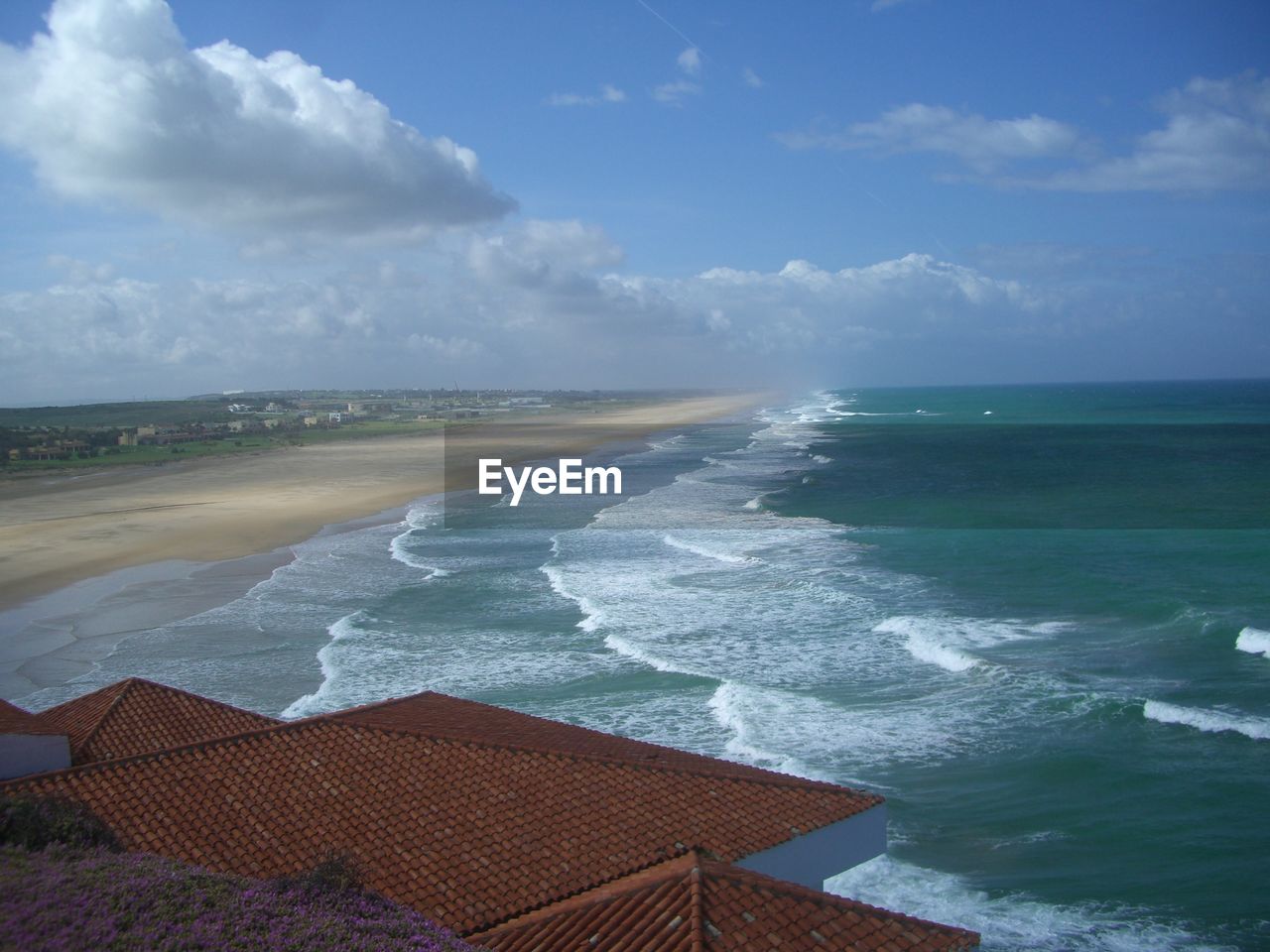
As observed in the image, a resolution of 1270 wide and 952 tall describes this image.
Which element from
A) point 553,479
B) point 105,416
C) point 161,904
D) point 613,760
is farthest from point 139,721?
point 105,416

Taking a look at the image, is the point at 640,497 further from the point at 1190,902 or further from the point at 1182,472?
the point at 1190,902

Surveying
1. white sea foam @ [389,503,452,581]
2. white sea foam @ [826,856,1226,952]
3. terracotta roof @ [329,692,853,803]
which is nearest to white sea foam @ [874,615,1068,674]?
white sea foam @ [826,856,1226,952]

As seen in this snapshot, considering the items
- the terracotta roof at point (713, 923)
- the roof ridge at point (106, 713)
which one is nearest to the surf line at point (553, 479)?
the roof ridge at point (106, 713)

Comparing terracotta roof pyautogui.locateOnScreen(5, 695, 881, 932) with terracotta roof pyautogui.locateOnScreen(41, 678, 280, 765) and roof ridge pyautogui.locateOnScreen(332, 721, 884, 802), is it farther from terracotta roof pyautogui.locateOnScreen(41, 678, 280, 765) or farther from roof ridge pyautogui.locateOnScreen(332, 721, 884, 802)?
terracotta roof pyautogui.locateOnScreen(41, 678, 280, 765)

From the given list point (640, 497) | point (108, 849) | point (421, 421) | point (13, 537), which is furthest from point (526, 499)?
point (421, 421)

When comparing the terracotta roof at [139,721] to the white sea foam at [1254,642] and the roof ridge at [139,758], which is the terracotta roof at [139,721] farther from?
the white sea foam at [1254,642]
